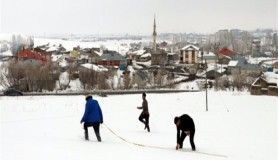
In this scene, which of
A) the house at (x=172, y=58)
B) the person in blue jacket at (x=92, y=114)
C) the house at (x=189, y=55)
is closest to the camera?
the person in blue jacket at (x=92, y=114)

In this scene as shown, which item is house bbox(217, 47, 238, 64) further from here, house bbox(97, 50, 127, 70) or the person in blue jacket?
the person in blue jacket

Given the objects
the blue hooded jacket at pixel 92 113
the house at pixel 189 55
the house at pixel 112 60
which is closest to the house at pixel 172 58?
the house at pixel 189 55

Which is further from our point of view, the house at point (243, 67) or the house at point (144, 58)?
the house at point (144, 58)

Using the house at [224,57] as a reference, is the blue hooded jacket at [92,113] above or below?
above

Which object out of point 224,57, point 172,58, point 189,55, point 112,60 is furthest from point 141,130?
point 172,58

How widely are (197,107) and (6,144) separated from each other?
1614cm

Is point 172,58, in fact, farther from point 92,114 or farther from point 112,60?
point 92,114

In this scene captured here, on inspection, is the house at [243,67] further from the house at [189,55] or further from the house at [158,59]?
the house at [158,59]

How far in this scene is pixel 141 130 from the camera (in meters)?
15.5

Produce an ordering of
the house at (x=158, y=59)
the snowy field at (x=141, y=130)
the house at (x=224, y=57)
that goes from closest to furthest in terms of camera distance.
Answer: the snowy field at (x=141, y=130), the house at (x=158, y=59), the house at (x=224, y=57)

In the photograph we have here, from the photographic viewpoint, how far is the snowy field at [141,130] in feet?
32.8

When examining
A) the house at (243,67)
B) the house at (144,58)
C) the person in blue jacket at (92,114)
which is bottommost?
the house at (243,67)

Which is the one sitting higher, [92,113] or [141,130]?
[92,113]

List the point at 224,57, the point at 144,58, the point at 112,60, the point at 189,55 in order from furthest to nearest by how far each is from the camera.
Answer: the point at 224,57, the point at 144,58, the point at 189,55, the point at 112,60
